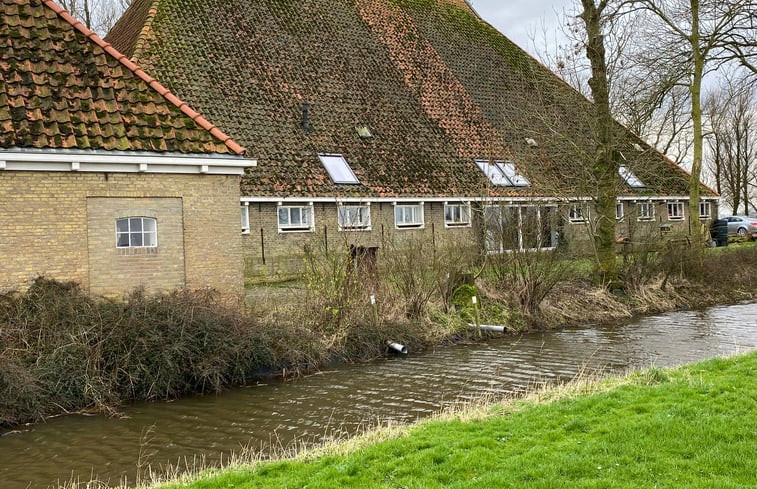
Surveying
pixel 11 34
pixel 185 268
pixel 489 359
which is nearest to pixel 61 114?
pixel 11 34

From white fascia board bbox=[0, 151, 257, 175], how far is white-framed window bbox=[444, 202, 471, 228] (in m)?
11.4

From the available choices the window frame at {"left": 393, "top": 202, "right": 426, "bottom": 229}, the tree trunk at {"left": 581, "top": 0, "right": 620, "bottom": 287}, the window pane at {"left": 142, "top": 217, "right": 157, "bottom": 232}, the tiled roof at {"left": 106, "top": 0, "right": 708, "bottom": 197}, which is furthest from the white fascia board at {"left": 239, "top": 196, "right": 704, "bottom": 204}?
the window pane at {"left": 142, "top": 217, "right": 157, "bottom": 232}

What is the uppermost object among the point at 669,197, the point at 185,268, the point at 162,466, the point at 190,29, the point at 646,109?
the point at 190,29

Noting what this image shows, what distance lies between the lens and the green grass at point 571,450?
560cm

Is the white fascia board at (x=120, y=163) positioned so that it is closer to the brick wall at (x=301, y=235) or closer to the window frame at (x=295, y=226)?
the brick wall at (x=301, y=235)

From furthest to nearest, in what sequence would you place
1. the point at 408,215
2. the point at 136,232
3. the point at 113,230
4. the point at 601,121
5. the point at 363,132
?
1. the point at 363,132
2. the point at 408,215
3. the point at 601,121
4. the point at 136,232
5. the point at 113,230

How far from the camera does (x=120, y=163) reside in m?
13.2

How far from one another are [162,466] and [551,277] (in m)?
11.8

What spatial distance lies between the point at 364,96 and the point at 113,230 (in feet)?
46.8

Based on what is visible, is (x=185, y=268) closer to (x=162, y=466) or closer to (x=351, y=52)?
(x=162, y=466)

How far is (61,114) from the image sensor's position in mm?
13031

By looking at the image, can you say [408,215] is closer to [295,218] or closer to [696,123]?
[295,218]

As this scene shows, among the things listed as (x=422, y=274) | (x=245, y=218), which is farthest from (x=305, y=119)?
(x=422, y=274)

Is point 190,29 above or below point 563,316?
above
